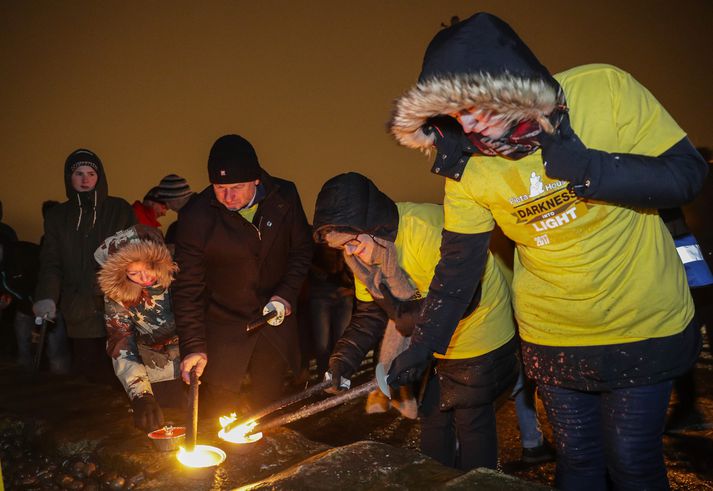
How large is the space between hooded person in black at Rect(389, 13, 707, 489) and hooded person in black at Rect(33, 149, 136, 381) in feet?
12.2

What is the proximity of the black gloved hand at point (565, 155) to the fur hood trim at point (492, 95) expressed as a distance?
0.12 feet

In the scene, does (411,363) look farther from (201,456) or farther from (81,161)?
(81,161)

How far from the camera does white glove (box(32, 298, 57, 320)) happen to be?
4895 mm

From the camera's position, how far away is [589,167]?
170 cm

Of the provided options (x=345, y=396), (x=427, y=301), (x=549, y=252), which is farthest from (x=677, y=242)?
(x=345, y=396)

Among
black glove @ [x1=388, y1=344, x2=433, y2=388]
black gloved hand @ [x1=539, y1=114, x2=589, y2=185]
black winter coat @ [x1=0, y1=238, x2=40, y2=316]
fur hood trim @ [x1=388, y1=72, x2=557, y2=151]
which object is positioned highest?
fur hood trim @ [x1=388, y1=72, x2=557, y2=151]

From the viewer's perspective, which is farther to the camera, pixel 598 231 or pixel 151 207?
pixel 151 207

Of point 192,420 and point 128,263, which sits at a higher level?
point 128,263

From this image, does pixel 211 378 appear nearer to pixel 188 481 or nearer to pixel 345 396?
pixel 188 481

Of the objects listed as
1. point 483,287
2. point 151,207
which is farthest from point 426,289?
point 151,207

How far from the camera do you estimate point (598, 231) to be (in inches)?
75.7

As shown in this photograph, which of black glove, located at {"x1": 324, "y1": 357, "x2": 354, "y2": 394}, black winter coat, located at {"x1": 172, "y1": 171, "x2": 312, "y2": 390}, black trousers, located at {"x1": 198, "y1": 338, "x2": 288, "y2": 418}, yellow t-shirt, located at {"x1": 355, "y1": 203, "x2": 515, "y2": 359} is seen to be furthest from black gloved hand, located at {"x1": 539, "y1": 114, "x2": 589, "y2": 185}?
black trousers, located at {"x1": 198, "y1": 338, "x2": 288, "y2": 418}

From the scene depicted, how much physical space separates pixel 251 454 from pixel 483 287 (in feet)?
4.86

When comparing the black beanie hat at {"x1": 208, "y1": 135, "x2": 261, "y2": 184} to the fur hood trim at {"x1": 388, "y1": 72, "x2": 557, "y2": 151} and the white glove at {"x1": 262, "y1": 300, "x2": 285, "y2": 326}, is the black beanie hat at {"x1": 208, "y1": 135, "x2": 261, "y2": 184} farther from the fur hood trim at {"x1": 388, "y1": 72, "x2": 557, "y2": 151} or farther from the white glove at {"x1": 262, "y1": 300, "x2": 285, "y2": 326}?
the fur hood trim at {"x1": 388, "y1": 72, "x2": 557, "y2": 151}
